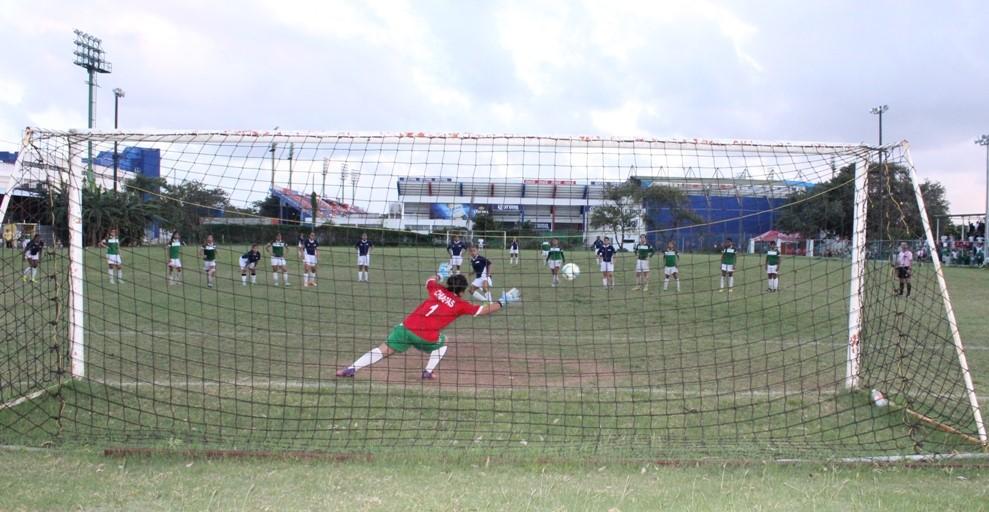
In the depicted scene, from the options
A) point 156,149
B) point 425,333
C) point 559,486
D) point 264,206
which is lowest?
point 559,486

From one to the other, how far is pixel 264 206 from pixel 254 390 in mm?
1823

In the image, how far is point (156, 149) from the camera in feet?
21.0

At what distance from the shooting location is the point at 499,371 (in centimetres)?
826

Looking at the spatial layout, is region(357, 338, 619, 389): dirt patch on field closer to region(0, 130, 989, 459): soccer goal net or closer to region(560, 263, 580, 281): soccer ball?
region(0, 130, 989, 459): soccer goal net

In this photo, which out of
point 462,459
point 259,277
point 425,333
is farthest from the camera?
point 259,277

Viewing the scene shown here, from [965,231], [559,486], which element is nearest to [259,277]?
[559,486]

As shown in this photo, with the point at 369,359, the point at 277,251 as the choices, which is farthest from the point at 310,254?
the point at 369,359

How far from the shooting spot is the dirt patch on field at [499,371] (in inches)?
298

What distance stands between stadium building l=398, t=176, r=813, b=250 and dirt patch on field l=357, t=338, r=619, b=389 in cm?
158

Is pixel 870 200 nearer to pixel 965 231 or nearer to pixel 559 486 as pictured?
pixel 559 486

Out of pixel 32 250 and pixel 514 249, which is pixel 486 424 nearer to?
pixel 32 250

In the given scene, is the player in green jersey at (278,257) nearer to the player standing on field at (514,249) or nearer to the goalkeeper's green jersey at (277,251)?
the goalkeeper's green jersey at (277,251)

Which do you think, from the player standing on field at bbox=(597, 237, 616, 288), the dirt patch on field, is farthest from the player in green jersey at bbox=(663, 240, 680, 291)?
the dirt patch on field

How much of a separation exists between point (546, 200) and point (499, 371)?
230 cm
